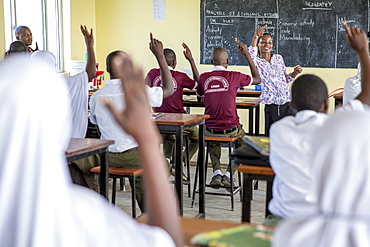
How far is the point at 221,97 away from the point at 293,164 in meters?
2.91

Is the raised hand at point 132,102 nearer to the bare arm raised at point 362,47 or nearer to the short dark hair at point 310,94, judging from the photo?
the short dark hair at point 310,94

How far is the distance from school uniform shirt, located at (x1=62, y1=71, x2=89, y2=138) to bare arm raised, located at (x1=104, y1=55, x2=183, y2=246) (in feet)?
8.77

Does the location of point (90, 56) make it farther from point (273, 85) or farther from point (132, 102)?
point (132, 102)

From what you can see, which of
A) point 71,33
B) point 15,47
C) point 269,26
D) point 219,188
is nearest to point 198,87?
point 219,188

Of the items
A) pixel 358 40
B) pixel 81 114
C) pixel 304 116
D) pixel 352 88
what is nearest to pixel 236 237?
pixel 304 116

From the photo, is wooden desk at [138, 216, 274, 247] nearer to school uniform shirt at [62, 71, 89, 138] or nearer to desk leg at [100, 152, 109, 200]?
desk leg at [100, 152, 109, 200]

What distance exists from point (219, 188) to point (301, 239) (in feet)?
13.5

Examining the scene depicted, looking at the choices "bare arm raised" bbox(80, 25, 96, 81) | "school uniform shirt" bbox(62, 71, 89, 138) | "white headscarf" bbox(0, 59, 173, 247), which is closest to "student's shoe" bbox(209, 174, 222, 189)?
"school uniform shirt" bbox(62, 71, 89, 138)

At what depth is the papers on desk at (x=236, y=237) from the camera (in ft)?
4.30

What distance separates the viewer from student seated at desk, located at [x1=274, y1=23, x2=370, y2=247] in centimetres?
104

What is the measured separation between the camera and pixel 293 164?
76.9 inches

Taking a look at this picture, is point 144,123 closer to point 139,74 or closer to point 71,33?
point 139,74

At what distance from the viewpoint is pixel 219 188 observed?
17.0ft

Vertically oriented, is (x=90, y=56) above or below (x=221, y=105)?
above
